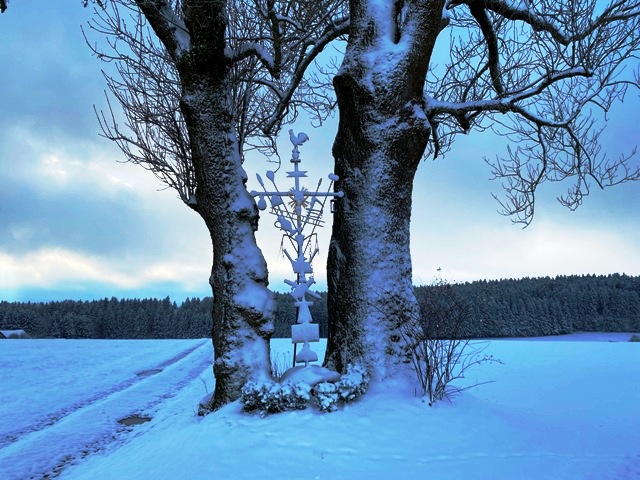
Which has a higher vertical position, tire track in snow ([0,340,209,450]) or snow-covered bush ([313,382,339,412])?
snow-covered bush ([313,382,339,412])

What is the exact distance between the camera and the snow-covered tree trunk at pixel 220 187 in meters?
5.60

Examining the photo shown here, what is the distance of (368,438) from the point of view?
399 cm

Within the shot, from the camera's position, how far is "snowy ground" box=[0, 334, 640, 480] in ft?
11.6

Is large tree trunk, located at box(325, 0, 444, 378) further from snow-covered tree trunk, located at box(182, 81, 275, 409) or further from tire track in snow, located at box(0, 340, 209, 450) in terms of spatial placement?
tire track in snow, located at box(0, 340, 209, 450)

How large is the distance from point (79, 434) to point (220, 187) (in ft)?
13.0

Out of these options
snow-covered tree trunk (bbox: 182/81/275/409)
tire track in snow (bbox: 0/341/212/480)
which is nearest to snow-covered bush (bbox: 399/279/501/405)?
snow-covered tree trunk (bbox: 182/81/275/409)

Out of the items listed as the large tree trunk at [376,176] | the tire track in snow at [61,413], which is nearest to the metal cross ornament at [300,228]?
the large tree trunk at [376,176]

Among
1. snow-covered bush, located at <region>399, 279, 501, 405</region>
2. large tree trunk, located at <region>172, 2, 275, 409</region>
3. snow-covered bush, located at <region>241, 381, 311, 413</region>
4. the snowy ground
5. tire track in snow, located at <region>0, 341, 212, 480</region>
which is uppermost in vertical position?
large tree trunk, located at <region>172, 2, 275, 409</region>

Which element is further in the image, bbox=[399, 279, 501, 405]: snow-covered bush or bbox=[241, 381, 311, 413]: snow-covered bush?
bbox=[399, 279, 501, 405]: snow-covered bush

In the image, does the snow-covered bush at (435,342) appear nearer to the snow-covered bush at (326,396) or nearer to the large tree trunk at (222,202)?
the snow-covered bush at (326,396)

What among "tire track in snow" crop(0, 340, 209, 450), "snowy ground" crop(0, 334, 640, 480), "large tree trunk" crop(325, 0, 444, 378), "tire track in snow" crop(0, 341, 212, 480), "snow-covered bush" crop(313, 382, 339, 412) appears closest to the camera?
"snowy ground" crop(0, 334, 640, 480)

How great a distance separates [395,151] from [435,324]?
221 centimetres

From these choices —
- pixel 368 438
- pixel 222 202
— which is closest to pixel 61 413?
pixel 222 202

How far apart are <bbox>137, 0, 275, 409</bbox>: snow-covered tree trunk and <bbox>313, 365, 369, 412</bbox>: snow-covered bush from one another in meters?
1.14
